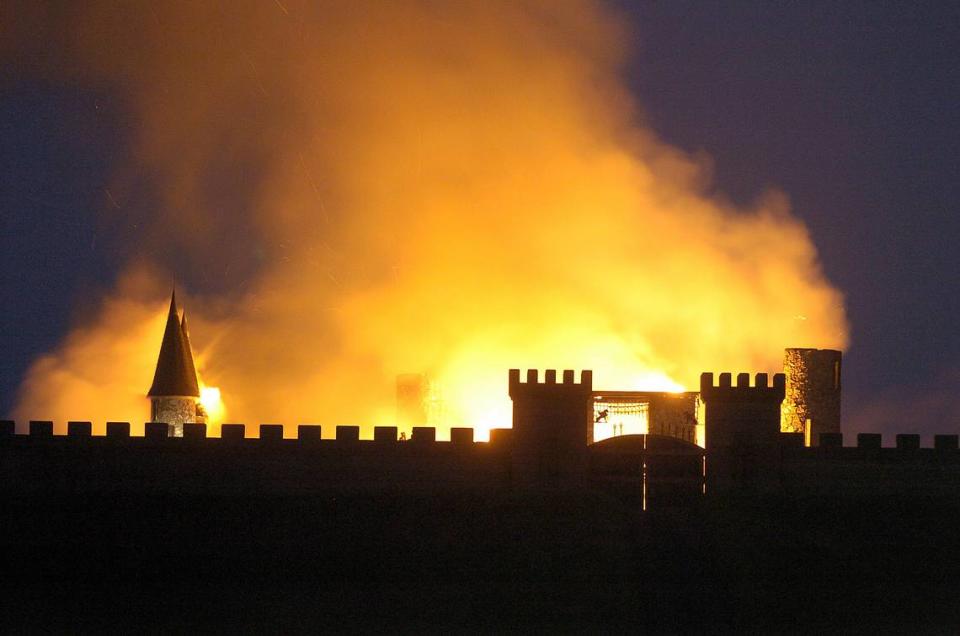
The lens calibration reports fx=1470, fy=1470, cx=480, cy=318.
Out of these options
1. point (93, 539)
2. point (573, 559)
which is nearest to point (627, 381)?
point (573, 559)

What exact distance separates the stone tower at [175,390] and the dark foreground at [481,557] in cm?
1526

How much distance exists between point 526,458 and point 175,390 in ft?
65.9

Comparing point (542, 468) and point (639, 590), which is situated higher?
point (542, 468)

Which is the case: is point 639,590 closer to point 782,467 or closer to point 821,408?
point 782,467

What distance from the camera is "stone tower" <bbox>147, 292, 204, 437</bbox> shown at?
54.8 m

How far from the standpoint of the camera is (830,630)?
104 feet

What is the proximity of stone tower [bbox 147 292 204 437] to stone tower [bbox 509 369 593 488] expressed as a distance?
18.7m

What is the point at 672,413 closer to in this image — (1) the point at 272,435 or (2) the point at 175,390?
(1) the point at 272,435

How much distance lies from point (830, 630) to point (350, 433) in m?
13.8

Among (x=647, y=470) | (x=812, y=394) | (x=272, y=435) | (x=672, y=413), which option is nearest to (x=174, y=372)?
(x=272, y=435)

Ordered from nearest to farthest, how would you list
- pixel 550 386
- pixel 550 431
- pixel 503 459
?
pixel 503 459, pixel 550 431, pixel 550 386

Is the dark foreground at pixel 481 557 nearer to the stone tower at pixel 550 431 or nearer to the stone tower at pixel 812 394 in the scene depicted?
the stone tower at pixel 550 431

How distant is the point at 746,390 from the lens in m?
40.6

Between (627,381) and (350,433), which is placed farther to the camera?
(627,381)
